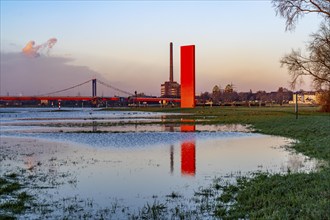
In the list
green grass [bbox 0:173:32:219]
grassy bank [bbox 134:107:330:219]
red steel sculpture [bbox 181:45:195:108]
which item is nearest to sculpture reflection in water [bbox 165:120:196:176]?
grassy bank [bbox 134:107:330:219]

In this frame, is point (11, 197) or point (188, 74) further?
point (188, 74)

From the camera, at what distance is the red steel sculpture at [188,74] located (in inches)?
4353

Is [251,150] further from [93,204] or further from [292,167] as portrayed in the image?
[93,204]

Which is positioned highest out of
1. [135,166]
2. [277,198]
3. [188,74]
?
[188,74]

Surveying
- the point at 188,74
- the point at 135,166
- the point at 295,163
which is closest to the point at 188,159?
the point at 135,166

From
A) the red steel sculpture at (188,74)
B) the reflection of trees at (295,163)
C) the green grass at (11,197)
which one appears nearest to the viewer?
the green grass at (11,197)

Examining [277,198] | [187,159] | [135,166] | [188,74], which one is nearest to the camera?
[277,198]

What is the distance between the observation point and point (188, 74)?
111750 mm

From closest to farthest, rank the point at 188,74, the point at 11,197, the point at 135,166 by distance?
the point at 11,197 → the point at 135,166 → the point at 188,74

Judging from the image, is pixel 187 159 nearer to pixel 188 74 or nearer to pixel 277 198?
pixel 277 198

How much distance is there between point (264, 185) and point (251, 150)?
11.2 m

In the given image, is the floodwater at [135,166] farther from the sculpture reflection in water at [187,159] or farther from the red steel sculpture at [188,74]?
the red steel sculpture at [188,74]

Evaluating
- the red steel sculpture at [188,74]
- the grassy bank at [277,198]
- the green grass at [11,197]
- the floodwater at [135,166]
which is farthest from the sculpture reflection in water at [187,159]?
the red steel sculpture at [188,74]

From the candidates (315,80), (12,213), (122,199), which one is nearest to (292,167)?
(122,199)
